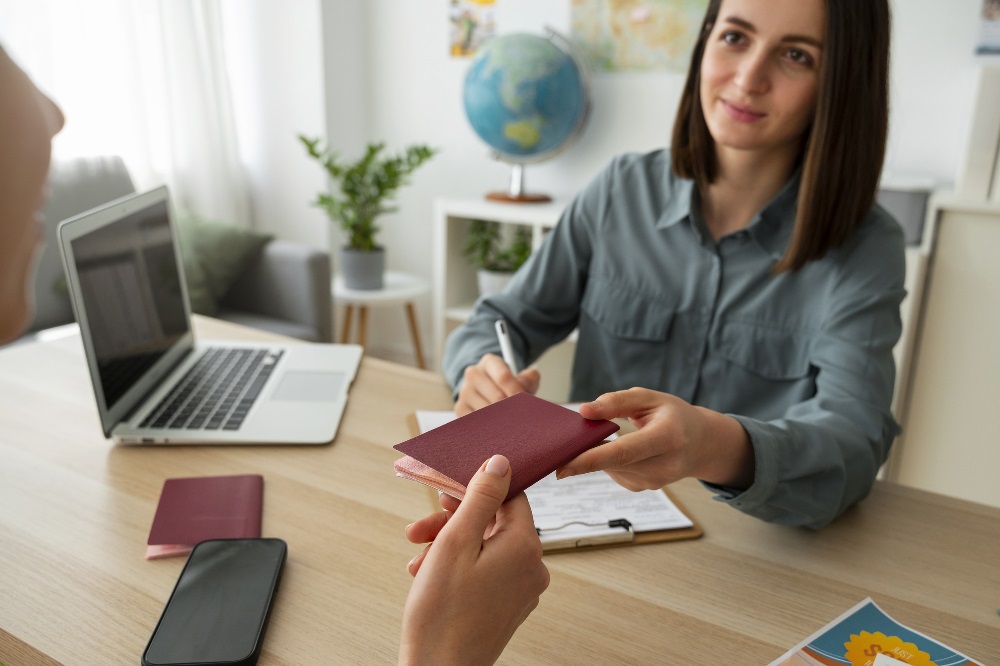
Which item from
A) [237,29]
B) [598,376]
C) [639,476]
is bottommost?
[598,376]

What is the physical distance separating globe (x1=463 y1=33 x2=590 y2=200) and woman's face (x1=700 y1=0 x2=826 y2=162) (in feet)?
4.39

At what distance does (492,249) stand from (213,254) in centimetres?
96

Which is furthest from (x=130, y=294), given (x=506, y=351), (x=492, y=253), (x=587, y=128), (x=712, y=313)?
(x=587, y=128)

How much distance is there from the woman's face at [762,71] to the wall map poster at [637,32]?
144 cm

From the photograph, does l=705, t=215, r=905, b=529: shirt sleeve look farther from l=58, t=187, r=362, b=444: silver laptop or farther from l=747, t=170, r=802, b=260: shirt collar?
l=58, t=187, r=362, b=444: silver laptop

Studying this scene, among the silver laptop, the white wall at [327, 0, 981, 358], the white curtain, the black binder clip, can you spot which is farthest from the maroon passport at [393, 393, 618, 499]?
the white curtain

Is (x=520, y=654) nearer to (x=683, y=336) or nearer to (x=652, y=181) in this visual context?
(x=683, y=336)

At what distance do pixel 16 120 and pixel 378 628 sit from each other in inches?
19.1

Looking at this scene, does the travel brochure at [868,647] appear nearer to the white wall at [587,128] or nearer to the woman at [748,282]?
the woman at [748,282]

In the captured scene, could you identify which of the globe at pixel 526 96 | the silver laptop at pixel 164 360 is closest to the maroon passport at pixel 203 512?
the silver laptop at pixel 164 360

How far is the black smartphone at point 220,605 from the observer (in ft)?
2.07

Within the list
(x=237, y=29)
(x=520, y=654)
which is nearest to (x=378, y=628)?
(x=520, y=654)

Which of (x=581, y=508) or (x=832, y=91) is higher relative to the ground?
(x=832, y=91)

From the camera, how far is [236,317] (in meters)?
2.72
